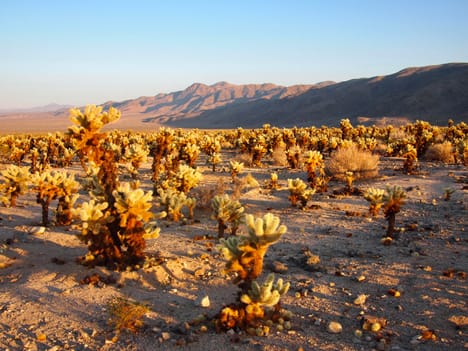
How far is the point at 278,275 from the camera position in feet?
21.5

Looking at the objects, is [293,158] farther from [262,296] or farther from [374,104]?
→ [374,104]

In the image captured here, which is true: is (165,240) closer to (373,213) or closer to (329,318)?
(329,318)

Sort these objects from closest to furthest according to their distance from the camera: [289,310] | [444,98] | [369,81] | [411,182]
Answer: [289,310] → [411,182] → [444,98] → [369,81]

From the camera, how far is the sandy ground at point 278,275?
4.53 m

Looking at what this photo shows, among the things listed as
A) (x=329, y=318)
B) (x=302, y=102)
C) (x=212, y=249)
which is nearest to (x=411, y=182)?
(x=212, y=249)

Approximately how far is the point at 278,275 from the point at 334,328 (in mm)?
1910

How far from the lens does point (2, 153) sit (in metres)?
24.2

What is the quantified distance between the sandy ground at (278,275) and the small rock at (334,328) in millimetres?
38

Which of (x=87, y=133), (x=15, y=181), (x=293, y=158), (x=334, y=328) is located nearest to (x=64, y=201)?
(x=15, y=181)

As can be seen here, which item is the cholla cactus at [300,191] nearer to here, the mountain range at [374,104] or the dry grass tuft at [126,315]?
the dry grass tuft at [126,315]

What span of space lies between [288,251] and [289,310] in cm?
250

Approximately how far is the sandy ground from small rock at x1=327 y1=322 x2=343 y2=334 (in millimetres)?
38

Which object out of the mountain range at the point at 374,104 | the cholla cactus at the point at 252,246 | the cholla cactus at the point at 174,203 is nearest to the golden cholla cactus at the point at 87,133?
the cholla cactus at the point at 252,246

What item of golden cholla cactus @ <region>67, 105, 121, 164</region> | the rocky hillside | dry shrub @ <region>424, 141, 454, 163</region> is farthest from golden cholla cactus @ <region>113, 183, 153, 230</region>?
the rocky hillside
